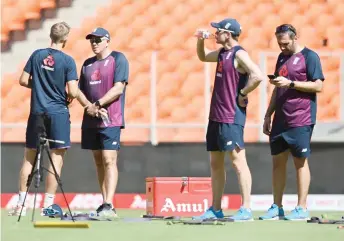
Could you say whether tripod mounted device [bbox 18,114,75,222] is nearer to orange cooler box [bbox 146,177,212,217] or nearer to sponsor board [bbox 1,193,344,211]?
orange cooler box [bbox 146,177,212,217]

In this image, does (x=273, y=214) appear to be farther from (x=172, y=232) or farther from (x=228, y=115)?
(x=172, y=232)

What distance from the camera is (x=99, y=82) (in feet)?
36.7

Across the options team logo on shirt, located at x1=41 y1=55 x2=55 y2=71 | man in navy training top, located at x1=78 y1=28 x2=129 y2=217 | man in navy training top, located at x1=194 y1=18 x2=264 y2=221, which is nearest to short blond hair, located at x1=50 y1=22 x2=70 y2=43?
team logo on shirt, located at x1=41 y1=55 x2=55 y2=71

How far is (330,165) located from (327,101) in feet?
2.94

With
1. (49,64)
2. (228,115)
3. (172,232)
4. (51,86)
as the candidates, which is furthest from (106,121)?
(172,232)

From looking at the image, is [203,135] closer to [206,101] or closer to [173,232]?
[206,101]

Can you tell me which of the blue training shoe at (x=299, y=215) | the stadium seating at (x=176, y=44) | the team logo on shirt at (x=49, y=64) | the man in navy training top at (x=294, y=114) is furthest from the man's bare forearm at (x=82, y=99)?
the stadium seating at (x=176, y=44)

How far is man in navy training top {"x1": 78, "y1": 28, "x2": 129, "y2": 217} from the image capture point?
11.1 m

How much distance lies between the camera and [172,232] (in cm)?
859

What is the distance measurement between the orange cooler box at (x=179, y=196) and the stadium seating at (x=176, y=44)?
3019 millimetres

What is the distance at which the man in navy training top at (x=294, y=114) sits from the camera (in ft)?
35.0

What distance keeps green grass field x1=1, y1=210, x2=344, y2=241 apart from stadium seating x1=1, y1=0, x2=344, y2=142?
16.8 feet

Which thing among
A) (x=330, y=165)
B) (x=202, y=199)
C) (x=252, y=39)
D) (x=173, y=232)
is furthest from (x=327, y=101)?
(x=173, y=232)

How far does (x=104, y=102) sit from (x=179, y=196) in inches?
50.5
